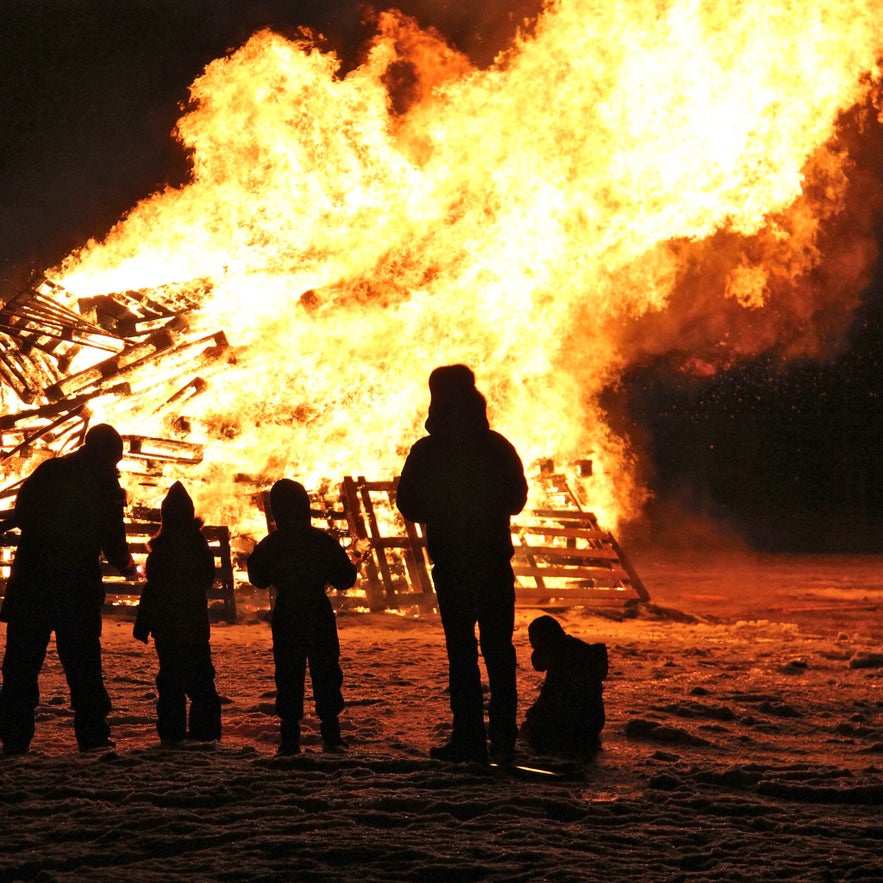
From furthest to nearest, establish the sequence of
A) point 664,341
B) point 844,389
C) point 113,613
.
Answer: point 844,389
point 664,341
point 113,613

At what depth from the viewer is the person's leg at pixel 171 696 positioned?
19.8 feet

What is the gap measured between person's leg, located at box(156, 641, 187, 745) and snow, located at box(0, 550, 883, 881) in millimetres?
341

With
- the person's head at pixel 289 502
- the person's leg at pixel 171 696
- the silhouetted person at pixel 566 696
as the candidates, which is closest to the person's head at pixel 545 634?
the silhouetted person at pixel 566 696

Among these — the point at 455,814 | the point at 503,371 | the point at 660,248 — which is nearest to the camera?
the point at 455,814

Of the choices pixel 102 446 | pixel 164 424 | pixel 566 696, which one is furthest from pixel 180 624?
pixel 164 424

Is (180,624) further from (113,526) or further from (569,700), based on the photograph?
(569,700)

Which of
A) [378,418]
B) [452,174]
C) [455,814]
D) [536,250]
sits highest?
[452,174]

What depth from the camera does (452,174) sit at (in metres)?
16.2

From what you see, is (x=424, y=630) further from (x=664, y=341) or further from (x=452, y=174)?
(x=664, y=341)

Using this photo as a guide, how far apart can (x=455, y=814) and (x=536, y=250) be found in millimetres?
12462

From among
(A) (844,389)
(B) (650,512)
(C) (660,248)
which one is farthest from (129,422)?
(A) (844,389)

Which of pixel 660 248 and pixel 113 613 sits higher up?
pixel 660 248

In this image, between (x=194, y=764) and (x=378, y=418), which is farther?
(x=378, y=418)

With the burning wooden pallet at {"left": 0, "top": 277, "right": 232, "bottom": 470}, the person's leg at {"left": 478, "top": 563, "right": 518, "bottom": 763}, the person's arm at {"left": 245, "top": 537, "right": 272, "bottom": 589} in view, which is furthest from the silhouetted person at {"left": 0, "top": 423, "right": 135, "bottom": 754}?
the burning wooden pallet at {"left": 0, "top": 277, "right": 232, "bottom": 470}
